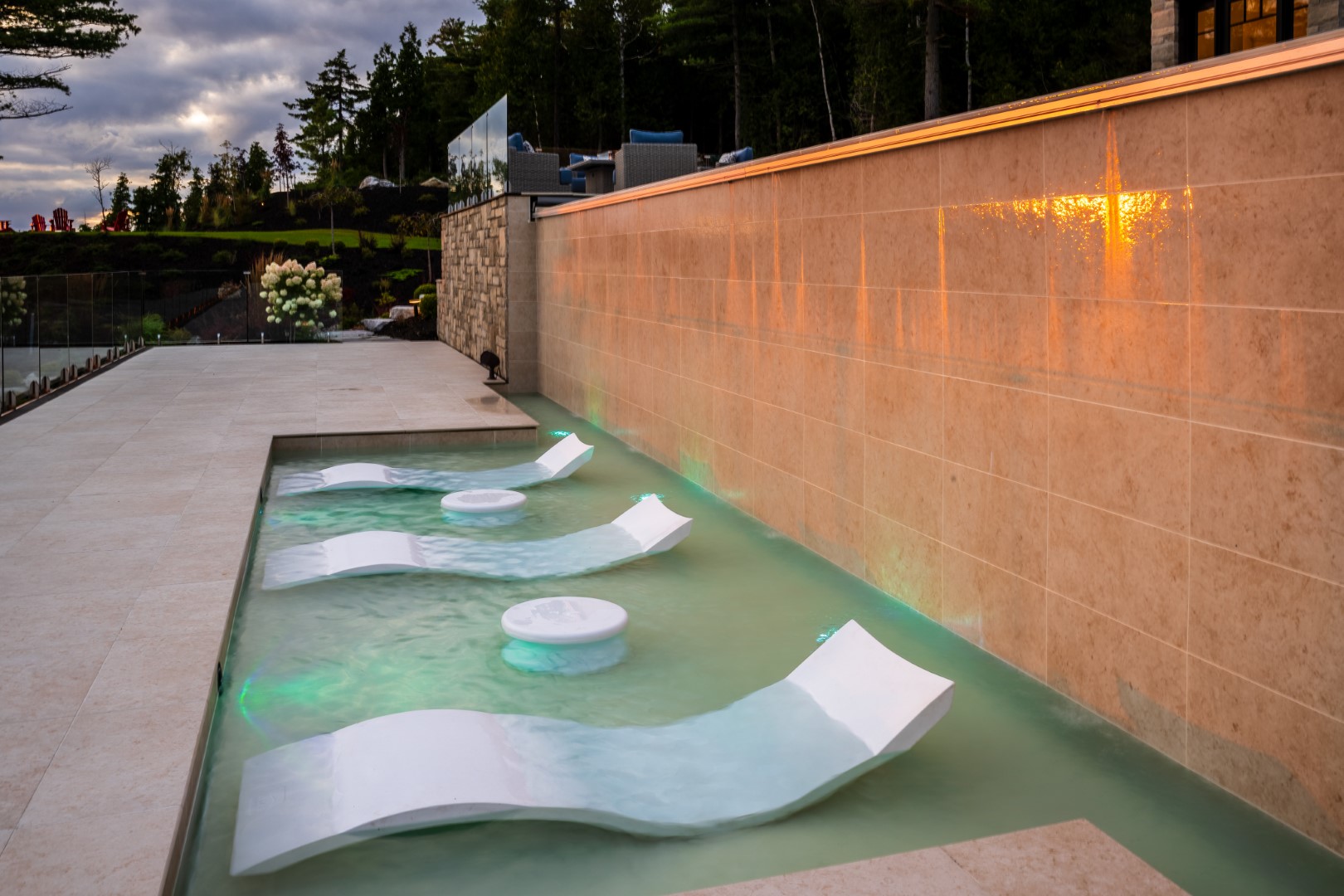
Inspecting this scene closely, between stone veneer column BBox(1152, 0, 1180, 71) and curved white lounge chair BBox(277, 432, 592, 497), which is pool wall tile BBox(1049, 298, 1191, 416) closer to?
curved white lounge chair BBox(277, 432, 592, 497)

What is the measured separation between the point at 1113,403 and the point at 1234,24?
8412 millimetres

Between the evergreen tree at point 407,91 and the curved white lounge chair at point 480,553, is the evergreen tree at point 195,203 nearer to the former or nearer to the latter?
the evergreen tree at point 407,91

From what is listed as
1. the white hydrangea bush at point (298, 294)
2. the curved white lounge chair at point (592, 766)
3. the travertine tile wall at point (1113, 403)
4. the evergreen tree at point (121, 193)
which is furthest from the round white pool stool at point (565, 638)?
the evergreen tree at point (121, 193)

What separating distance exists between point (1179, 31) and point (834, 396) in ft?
24.8

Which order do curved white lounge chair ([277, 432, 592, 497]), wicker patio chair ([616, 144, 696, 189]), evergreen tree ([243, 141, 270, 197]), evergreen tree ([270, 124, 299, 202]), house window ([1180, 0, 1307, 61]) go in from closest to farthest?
curved white lounge chair ([277, 432, 592, 497]) → house window ([1180, 0, 1307, 61]) → wicker patio chair ([616, 144, 696, 189]) → evergreen tree ([270, 124, 299, 202]) → evergreen tree ([243, 141, 270, 197])

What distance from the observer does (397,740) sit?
3.24 m

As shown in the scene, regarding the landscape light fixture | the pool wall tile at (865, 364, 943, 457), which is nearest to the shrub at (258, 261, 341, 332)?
the landscape light fixture

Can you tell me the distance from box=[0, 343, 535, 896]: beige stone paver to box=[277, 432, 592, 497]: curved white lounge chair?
14.6 inches

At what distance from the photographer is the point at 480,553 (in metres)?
5.98

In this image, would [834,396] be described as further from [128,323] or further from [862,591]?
[128,323]

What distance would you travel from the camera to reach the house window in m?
9.69

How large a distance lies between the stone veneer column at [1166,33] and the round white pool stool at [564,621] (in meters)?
9.03

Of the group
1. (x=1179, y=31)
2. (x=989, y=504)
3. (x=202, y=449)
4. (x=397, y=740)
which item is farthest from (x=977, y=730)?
(x=1179, y=31)

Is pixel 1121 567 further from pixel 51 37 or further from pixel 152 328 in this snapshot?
pixel 51 37
